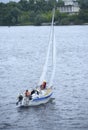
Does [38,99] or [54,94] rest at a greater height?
[38,99]

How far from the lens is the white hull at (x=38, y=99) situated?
59.8 meters

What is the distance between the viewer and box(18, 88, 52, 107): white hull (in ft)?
196

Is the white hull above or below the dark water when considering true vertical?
above

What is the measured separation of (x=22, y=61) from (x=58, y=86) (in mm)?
33234

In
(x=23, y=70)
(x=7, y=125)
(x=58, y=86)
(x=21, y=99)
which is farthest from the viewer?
(x=23, y=70)

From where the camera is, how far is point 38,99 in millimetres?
60875

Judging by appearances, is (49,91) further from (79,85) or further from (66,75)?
(66,75)

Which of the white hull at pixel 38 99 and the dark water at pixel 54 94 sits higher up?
the white hull at pixel 38 99

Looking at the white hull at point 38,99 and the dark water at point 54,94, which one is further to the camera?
the white hull at point 38,99

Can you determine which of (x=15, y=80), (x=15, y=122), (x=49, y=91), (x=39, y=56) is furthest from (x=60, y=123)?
(x=39, y=56)

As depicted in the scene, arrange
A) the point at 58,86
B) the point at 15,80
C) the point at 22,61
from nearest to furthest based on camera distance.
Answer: the point at 58,86, the point at 15,80, the point at 22,61

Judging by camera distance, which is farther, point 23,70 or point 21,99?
point 23,70

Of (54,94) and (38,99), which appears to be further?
(54,94)

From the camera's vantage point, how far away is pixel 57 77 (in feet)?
268
